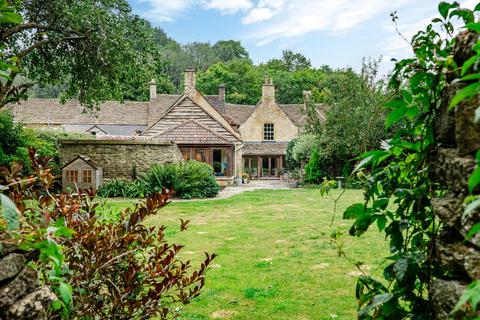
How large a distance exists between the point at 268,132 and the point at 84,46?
99.4ft

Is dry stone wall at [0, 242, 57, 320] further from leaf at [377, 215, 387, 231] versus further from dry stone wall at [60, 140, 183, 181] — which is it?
dry stone wall at [60, 140, 183, 181]

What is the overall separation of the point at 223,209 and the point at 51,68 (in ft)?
30.0

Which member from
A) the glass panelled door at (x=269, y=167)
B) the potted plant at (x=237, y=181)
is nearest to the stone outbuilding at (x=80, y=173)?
the potted plant at (x=237, y=181)

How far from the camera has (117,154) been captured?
20562 mm

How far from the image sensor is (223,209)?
15367 millimetres

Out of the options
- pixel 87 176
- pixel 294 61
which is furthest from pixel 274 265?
pixel 294 61

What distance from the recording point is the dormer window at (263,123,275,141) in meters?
42.9

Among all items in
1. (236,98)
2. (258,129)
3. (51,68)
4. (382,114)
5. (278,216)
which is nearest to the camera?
(278,216)

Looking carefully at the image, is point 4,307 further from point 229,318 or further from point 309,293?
point 309,293

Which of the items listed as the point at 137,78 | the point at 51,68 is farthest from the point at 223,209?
the point at 51,68

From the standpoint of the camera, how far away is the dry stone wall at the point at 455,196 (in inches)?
63.4

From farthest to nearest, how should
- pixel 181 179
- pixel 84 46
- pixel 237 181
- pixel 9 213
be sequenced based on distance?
1. pixel 237 181
2. pixel 181 179
3. pixel 84 46
4. pixel 9 213

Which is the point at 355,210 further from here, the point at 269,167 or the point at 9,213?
the point at 269,167

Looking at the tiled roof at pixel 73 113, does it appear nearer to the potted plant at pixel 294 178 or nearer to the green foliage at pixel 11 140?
the potted plant at pixel 294 178
